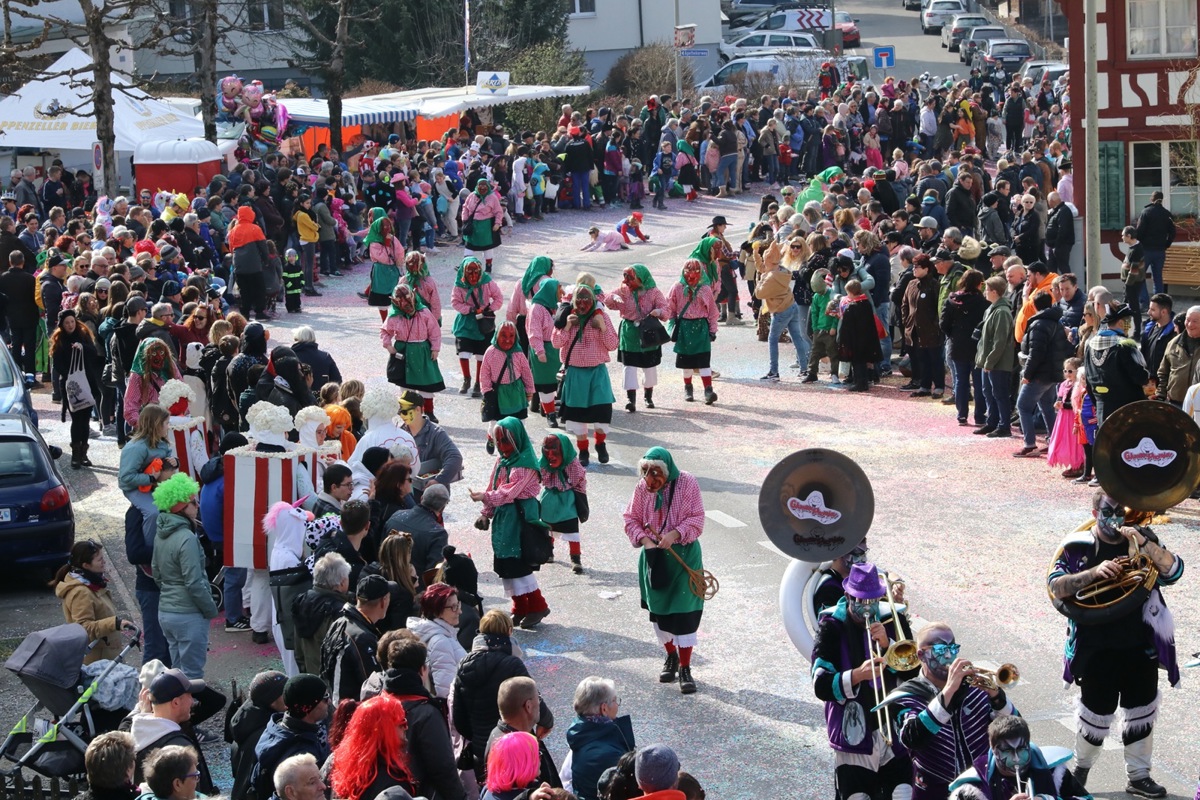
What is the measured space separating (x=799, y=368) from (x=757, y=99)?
76.7ft

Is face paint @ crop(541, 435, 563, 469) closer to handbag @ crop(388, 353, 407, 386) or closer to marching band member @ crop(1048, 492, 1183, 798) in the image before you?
marching band member @ crop(1048, 492, 1183, 798)

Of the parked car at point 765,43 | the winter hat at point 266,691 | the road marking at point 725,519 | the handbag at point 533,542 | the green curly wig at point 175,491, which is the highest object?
the parked car at point 765,43

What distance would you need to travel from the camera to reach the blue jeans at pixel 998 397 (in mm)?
16656

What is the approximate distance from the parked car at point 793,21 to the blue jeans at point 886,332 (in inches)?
1425

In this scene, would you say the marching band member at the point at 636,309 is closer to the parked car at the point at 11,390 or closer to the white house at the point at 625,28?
the parked car at the point at 11,390

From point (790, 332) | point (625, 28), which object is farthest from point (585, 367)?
point (625, 28)

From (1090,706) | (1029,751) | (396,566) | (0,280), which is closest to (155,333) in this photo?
(0,280)

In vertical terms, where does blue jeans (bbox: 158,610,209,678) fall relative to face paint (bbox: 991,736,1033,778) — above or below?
below

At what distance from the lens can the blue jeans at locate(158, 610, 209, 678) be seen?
34.2ft

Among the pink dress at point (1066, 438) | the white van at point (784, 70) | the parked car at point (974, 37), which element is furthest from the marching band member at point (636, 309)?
the parked car at point (974, 37)

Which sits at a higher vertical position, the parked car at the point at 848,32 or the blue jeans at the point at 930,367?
the parked car at the point at 848,32

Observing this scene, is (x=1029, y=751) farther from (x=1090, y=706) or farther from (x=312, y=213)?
(x=312, y=213)

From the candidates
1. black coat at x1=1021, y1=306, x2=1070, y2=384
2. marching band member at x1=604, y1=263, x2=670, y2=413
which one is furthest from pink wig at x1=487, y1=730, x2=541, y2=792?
marching band member at x1=604, y1=263, x2=670, y2=413

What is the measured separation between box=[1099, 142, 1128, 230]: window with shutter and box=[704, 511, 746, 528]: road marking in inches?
527
